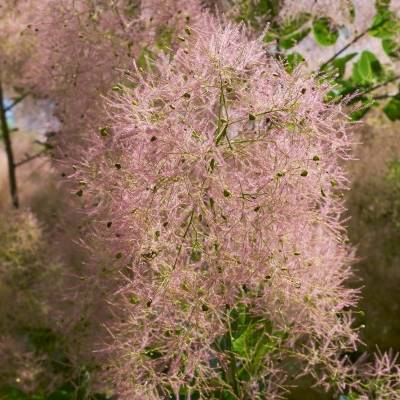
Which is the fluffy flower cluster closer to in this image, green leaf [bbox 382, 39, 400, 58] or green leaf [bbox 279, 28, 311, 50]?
green leaf [bbox 279, 28, 311, 50]

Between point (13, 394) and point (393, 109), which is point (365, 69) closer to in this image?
point (393, 109)

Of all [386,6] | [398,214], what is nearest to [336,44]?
[386,6]

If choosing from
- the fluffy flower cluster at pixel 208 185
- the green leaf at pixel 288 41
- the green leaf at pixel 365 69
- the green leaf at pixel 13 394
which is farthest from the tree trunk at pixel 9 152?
the fluffy flower cluster at pixel 208 185

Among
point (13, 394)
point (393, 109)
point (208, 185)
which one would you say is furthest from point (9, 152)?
point (208, 185)

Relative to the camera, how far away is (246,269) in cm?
104

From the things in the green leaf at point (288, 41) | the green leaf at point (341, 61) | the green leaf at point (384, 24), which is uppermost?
the green leaf at point (288, 41)

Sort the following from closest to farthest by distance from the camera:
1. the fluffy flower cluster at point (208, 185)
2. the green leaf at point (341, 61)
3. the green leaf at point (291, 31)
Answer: the fluffy flower cluster at point (208, 185) → the green leaf at point (291, 31) → the green leaf at point (341, 61)

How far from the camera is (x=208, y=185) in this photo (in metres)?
1.00

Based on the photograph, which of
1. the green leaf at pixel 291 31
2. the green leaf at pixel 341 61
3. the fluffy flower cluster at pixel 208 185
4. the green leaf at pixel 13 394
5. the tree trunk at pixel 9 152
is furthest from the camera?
the tree trunk at pixel 9 152

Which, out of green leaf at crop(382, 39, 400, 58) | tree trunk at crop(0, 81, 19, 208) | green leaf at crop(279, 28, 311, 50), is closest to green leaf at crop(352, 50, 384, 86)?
green leaf at crop(382, 39, 400, 58)

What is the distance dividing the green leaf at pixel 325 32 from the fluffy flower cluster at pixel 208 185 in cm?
67

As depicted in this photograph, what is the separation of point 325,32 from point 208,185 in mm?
909

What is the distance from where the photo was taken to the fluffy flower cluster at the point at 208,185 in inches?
39.8

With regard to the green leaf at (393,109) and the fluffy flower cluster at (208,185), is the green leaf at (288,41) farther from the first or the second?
the fluffy flower cluster at (208,185)
